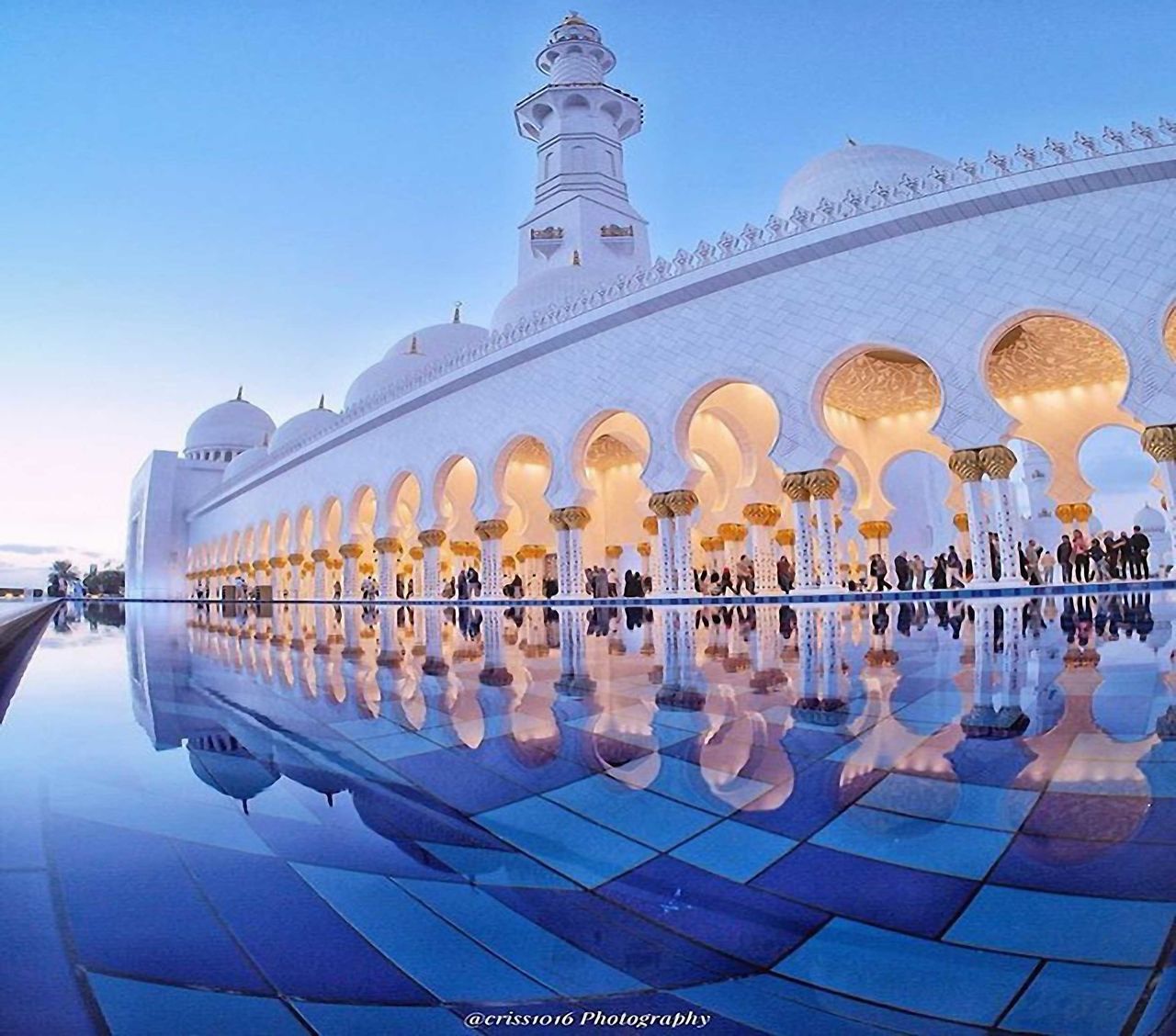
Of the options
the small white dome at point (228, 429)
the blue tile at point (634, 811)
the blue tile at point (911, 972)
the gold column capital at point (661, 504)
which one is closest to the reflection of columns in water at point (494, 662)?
the blue tile at point (634, 811)

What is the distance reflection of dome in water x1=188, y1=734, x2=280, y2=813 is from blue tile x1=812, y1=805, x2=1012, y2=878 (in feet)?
3.07

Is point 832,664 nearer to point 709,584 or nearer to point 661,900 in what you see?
point 661,900

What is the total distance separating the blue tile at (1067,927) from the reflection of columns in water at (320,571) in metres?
17.3

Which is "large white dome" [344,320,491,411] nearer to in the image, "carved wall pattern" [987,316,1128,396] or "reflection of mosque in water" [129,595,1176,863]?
"carved wall pattern" [987,316,1128,396]

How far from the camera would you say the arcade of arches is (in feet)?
27.9

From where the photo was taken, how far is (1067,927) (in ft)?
2.34

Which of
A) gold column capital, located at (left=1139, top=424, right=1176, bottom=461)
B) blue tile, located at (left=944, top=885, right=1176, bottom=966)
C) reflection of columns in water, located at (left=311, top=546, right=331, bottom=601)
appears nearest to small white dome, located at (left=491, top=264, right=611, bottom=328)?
reflection of columns in water, located at (left=311, top=546, right=331, bottom=601)

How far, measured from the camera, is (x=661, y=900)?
84cm

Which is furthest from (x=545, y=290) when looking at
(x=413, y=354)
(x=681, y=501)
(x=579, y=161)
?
(x=681, y=501)

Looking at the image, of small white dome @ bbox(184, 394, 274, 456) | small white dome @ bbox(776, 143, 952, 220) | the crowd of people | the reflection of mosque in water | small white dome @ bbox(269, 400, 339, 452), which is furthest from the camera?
small white dome @ bbox(184, 394, 274, 456)

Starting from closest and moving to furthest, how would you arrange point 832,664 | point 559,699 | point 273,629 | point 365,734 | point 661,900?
point 661,900 < point 365,734 < point 559,699 < point 832,664 < point 273,629

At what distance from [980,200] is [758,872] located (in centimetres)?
879

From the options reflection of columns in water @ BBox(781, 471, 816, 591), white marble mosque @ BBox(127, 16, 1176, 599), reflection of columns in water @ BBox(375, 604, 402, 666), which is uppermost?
white marble mosque @ BBox(127, 16, 1176, 599)

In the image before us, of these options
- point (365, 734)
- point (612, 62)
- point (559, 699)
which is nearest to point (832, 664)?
point (559, 699)
